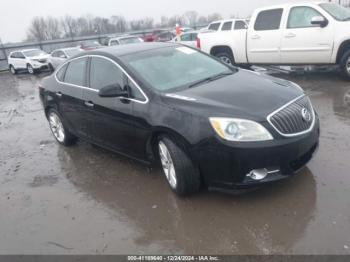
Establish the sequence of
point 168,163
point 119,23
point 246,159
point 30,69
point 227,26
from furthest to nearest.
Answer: point 119,23 → point 30,69 → point 227,26 → point 168,163 → point 246,159

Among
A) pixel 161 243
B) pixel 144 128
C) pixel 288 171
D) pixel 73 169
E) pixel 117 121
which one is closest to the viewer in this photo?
pixel 161 243

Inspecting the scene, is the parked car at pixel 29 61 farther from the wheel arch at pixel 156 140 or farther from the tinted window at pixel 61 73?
the wheel arch at pixel 156 140

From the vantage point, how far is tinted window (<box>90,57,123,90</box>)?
4.54 meters

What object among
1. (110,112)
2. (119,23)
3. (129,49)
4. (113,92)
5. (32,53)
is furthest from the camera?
(119,23)

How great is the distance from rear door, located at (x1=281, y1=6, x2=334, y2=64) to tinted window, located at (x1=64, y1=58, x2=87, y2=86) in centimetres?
569

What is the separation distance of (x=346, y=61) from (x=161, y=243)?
6.88 metres

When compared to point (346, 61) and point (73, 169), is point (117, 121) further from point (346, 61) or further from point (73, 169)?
point (346, 61)

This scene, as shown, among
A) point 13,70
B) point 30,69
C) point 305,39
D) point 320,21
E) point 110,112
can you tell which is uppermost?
point 320,21

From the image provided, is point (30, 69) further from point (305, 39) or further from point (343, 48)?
point (343, 48)

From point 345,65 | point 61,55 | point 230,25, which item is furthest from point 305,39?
point 61,55

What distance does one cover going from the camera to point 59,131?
627cm

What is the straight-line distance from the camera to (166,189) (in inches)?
167

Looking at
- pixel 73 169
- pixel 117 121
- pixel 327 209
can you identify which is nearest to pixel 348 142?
pixel 327 209

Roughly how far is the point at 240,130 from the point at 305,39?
20.2ft
